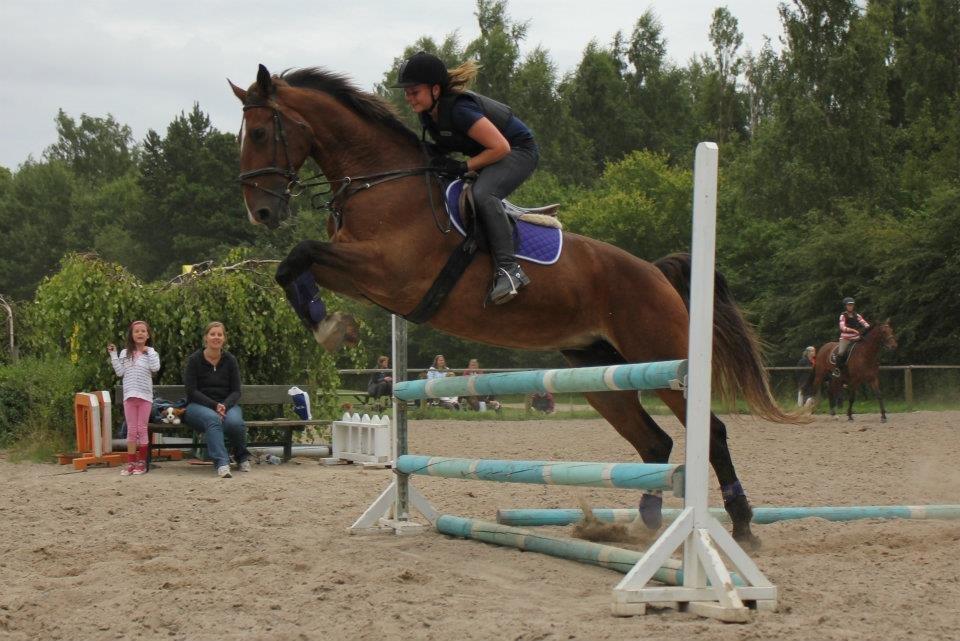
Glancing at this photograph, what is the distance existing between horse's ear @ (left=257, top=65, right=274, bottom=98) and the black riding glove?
0.87m

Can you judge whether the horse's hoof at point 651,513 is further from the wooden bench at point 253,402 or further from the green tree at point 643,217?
the green tree at point 643,217

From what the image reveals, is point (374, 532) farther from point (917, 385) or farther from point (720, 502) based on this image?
point (917, 385)

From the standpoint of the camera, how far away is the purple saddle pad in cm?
515

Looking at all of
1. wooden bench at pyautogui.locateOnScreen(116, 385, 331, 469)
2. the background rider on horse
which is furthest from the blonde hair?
the background rider on horse

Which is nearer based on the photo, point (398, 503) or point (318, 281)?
point (318, 281)

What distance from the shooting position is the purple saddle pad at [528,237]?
5.15 metres

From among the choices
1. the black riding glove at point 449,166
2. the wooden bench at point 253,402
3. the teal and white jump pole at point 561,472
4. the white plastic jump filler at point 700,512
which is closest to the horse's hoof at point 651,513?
the teal and white jump pole at point 561,472

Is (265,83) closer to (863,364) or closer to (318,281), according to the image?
(318,281)

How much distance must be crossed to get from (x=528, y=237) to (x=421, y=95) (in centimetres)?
85

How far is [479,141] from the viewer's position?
512 cm

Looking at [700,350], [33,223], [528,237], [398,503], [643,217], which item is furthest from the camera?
[33,223]

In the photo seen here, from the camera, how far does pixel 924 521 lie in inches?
244

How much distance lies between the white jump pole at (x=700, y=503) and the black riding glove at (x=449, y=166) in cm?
172

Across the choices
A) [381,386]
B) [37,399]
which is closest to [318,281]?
[37,399]
